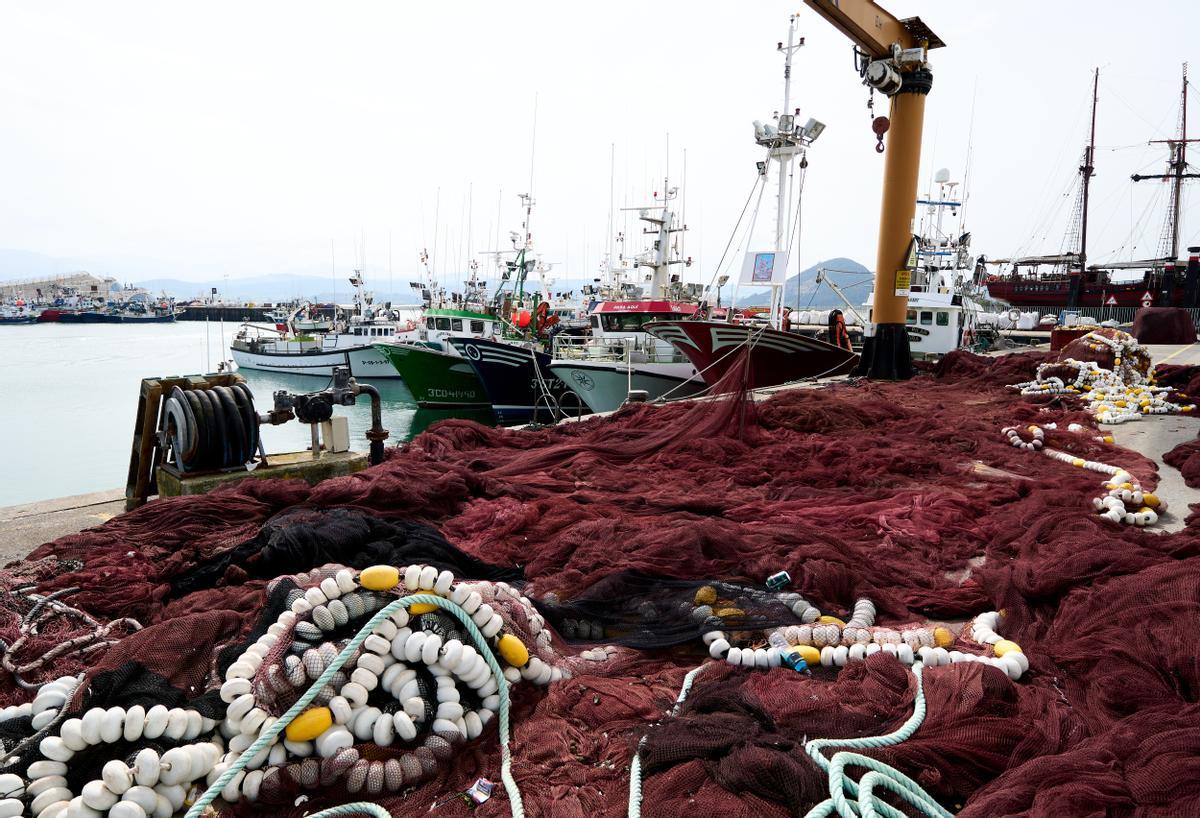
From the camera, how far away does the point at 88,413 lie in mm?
23609

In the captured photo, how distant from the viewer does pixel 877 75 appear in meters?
10.2

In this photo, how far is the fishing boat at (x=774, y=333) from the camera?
12.1 metres

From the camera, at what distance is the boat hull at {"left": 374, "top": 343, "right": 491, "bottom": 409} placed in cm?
2108

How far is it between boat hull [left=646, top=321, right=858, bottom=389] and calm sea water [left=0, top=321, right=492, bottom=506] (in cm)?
680

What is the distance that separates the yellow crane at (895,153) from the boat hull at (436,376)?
41.2ft

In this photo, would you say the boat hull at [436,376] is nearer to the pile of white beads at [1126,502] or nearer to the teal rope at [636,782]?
the pile of white beads at [1126,502]

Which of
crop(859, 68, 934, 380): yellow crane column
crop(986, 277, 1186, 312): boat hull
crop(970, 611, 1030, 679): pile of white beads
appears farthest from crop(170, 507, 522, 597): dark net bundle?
crop(986, 277, 1186, 312): boat hull

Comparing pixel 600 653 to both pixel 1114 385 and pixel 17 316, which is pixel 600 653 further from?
pixel 17 316

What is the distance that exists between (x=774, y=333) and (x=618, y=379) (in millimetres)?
4312

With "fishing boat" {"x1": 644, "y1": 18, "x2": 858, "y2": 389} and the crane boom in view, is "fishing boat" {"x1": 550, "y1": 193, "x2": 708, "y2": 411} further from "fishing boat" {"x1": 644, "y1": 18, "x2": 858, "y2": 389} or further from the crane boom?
the crane boom

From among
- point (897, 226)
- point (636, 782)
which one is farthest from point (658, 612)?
point (897, 226)

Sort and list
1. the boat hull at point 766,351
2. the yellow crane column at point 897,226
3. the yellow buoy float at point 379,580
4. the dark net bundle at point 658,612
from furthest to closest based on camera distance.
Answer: the boat hull at point 766,351 → the yellow crane column at point 897,226 → the dark net bundle at point 658,612 → the yellow buoy float at point 379,580

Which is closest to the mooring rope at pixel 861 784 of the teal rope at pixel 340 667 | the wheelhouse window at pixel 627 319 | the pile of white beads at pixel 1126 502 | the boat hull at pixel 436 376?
the teal rope at pixel 340 667

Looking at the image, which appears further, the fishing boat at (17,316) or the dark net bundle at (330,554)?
the fishing boat at (17,316)
